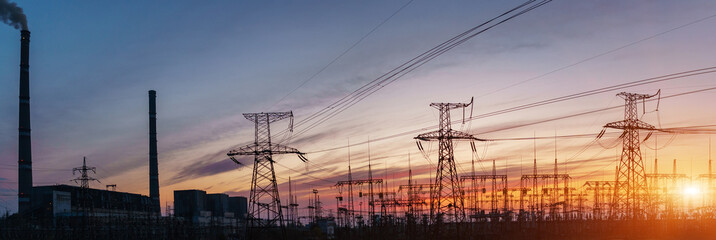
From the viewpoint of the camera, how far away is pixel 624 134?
2336 inches

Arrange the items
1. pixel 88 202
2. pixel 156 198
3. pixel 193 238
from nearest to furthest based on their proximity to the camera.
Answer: pixel 193 238
pixel 88 202
pixel 156 198

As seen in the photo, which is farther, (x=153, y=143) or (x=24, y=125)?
(x=153, y=143)

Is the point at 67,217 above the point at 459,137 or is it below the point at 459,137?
below

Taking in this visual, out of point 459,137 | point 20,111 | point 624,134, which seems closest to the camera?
point 459,137

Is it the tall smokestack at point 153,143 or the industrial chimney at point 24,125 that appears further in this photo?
the tall smokestack at point 153,143

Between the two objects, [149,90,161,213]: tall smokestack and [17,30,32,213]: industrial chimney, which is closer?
[17,30,32,213]: industrial chimney

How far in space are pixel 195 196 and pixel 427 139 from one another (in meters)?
97.4

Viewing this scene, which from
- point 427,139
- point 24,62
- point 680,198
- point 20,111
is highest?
point 24,62

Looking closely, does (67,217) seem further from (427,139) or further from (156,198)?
(427,139)

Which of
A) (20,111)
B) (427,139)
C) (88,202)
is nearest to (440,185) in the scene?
(427,139)

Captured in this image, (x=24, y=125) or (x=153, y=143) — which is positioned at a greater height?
(x=24, y=125)

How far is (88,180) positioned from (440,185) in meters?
69.9

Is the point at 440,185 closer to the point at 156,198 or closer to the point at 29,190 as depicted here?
the point at 29,190

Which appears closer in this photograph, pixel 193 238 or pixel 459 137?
pixel 459 137
